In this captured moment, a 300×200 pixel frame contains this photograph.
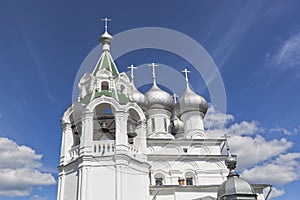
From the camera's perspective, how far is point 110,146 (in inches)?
515

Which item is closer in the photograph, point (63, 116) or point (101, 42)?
point (63, 116)

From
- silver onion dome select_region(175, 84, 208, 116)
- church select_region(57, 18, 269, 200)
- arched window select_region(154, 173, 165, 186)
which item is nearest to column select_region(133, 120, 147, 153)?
church select_region(57, 18, 269, 200)

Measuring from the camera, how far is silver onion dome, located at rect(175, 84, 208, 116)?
A: 68.2ft

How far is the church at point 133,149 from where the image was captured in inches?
483

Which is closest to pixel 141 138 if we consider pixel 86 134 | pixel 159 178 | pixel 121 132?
pixel 121 132

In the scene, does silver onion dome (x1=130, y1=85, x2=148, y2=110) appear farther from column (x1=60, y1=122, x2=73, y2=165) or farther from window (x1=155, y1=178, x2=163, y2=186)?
column (x1=60, y1=122, x2=73, y2=165)

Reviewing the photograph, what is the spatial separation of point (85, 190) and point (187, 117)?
1052 cm

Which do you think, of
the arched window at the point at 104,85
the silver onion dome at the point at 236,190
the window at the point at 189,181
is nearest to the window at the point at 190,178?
the window at the point at 189,181

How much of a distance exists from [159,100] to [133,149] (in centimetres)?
794

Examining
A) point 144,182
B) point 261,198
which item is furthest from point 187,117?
point 144,182

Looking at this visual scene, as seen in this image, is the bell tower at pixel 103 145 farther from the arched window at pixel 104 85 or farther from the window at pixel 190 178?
the window at pixel 190 178

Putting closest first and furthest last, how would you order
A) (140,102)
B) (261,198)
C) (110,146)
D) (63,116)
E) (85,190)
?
(85,190)
(110,146)
(63,116)
(261,198)
(140,102)

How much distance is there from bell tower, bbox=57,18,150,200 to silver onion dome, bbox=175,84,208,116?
6321 mm

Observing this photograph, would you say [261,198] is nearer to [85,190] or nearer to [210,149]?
[210,149]
